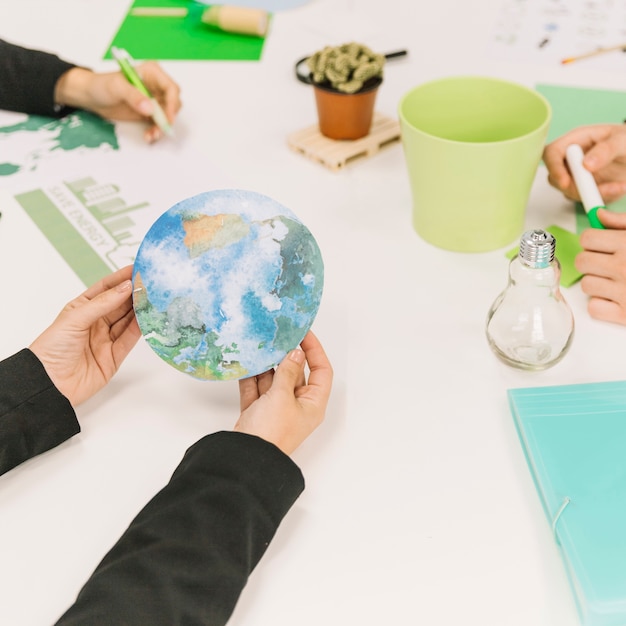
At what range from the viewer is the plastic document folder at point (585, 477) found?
0.56m

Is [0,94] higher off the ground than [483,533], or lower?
higher

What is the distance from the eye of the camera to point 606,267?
2.71 ft

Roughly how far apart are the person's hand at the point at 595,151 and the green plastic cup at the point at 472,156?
0.20 ft

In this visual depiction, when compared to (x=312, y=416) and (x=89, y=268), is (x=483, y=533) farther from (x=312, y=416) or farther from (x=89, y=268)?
(x=89, y=268)

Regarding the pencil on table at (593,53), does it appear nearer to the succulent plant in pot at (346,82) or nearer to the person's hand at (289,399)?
the succulent plant in pot at (346,82)

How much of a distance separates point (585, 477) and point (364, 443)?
0.69ft

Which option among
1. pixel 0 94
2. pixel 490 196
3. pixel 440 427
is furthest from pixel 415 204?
pixel 0 94

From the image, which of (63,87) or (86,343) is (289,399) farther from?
(63,87)

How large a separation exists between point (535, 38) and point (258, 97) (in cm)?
58

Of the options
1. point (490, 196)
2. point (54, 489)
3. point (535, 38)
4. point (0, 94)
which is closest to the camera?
point (54, 489)

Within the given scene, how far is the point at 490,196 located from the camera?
2.88ft

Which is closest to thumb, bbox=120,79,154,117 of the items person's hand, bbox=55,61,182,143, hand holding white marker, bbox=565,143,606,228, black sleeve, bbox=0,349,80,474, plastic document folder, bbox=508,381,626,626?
person's hand, bbox=55,61,182,143

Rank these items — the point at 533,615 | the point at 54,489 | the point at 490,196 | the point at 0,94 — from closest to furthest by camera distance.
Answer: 1. the point at 533,615
2. the point at 54,489
3. the point at 490,196
4. the point at 0,94

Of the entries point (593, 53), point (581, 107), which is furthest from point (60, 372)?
point (593, 53)
